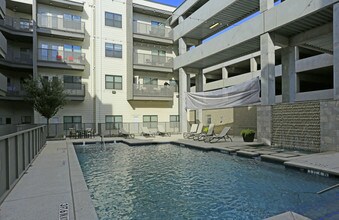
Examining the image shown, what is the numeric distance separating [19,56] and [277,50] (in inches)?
892

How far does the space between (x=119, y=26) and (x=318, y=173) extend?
2074 cm

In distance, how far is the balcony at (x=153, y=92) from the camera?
22516 mm

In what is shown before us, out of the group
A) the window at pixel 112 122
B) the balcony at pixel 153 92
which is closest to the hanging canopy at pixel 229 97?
the balcony at pixel 153 92

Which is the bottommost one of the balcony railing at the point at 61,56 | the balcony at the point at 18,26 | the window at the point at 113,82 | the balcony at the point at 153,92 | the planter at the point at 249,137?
the planter at the point at 249,137

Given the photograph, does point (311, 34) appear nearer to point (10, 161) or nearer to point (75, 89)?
point (10, 161)

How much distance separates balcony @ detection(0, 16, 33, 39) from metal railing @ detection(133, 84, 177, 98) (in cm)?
958

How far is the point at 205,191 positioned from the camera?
5.93 meters

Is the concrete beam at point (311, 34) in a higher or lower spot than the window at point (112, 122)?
higher

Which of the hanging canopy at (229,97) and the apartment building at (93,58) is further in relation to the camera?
the apartment building at (93,58)

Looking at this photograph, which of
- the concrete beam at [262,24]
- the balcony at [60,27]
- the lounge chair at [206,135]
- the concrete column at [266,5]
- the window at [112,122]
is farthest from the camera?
the window at [112,122]

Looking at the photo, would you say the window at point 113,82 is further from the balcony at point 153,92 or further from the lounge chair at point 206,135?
the lounge chair at point 206,135

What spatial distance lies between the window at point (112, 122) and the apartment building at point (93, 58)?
0.09m

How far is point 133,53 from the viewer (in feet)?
74.6

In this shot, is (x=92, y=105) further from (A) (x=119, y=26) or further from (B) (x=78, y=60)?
(A) (x=119, y=26)
